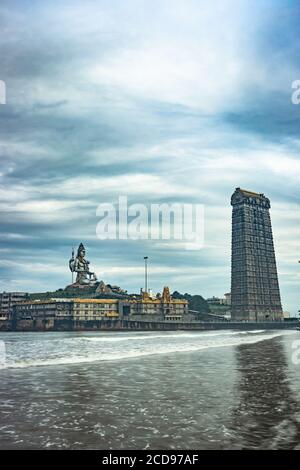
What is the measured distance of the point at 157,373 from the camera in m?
45.8

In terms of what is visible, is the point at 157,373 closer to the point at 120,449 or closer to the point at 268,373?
the point at 268,373

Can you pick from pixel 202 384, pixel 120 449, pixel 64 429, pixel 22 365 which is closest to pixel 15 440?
pixel 64 429

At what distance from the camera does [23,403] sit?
2956 cm

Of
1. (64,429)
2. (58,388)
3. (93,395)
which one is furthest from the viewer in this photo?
(58,388)
